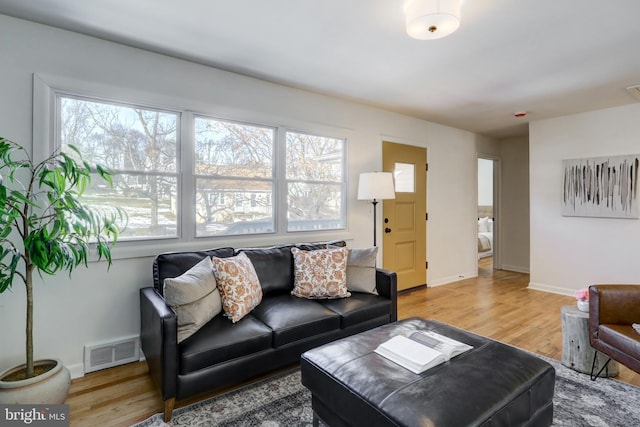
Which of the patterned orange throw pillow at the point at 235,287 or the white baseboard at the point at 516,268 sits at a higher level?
the patterned orange throw pillow at the point at 235,287

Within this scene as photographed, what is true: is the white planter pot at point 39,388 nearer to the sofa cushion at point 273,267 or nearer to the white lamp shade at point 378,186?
the sofa cushion at point 273,267

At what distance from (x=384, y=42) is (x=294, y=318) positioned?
2148 mm

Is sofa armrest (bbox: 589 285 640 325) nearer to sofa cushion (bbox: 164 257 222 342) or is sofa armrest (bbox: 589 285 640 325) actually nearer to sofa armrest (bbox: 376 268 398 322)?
sofa armrest (bbox: 376 268 398 322)

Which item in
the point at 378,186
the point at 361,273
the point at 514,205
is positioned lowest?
the point at 361,273

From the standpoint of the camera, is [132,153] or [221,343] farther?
[132,153]

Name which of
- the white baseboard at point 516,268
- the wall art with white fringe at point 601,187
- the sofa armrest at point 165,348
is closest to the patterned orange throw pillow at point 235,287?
the sofa armrest at point 165,348

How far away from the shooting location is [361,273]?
2.85 metres

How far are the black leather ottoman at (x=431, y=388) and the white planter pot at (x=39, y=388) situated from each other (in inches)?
55.2

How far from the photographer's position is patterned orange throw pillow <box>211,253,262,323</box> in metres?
2.17

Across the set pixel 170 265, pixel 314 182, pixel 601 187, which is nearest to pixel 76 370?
pixel 170 265

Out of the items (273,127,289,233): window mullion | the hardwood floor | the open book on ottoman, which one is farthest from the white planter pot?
(273,127,289,233): window mullion

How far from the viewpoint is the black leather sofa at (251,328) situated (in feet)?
5.81

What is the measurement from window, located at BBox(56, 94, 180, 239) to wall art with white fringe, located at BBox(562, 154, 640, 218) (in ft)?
16.0

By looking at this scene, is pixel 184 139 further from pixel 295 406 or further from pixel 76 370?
pixel 295 406
